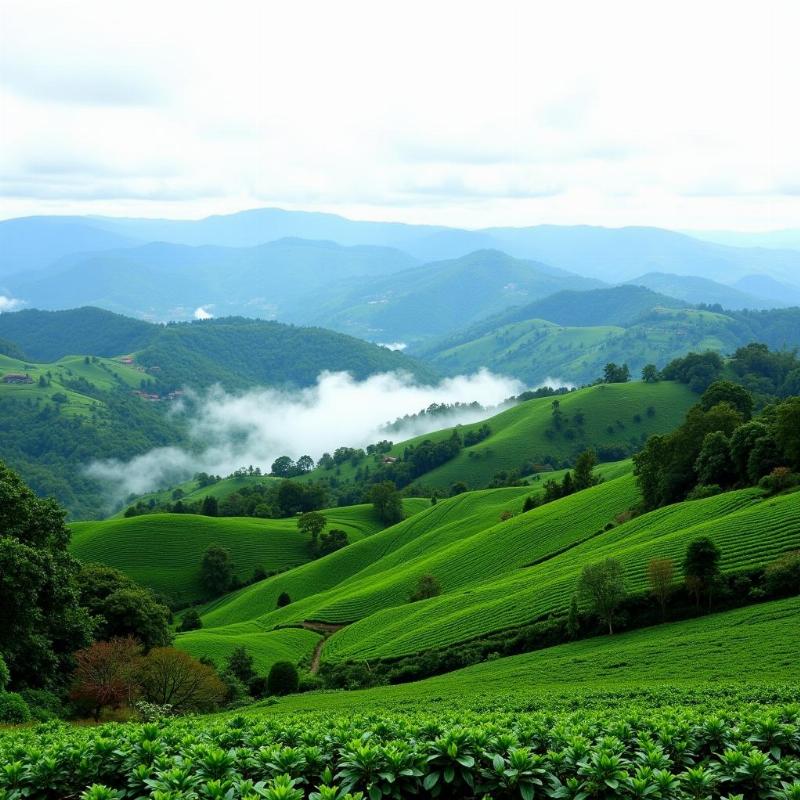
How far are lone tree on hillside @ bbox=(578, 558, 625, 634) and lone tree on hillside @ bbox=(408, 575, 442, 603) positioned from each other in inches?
1041

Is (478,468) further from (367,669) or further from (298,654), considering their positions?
(367,669)

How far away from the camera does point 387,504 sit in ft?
481

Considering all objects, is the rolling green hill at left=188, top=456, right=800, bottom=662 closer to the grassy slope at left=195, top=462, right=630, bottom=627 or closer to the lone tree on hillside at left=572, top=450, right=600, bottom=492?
the grassy slope at left=195, top=462, right=630, bottom=627

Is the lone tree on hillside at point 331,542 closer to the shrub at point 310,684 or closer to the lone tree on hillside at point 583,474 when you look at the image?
the lone tree on hillside at point 583,474

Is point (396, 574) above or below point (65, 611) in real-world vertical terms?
below

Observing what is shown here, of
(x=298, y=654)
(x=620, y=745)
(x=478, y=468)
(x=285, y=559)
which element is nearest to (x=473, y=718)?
(x=620, y=745)

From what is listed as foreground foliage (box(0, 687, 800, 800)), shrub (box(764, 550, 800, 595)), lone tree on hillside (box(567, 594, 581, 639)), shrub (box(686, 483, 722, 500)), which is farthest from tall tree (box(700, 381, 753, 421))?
foreground foliage (box(0, 687, 800, 800))

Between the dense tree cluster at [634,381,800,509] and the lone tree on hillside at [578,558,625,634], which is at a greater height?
the dense tree cluster at [634,381,800,509]

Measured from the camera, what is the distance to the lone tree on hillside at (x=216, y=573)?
378 feet

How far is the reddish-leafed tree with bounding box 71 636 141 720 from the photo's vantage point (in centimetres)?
4000

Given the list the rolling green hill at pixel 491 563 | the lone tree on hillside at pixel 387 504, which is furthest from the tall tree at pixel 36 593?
the lone tree on hillside at pixel 387 504

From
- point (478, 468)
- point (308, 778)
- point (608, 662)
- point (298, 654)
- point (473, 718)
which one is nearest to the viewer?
point (308, 778)

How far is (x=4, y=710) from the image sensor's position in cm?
3195

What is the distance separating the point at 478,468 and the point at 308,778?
598 feet
